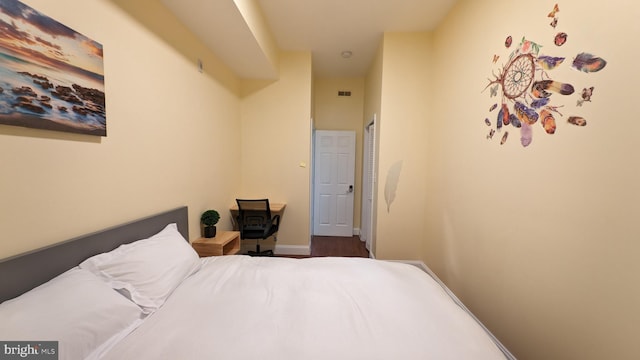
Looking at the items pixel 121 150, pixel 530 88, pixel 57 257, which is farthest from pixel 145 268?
pixel 530 88

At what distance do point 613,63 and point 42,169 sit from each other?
268 cm

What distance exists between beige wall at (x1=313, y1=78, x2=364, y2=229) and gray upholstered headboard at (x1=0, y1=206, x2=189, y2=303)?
367cm

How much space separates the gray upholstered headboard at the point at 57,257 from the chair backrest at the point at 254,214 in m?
1.46

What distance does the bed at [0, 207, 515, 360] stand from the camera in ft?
2.98

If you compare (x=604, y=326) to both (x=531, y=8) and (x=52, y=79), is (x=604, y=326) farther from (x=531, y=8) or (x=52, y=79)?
(x=52, y=79)

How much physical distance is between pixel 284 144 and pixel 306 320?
2740 mm

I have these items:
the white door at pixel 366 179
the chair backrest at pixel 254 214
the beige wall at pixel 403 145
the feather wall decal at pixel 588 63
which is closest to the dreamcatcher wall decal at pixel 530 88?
the feather wall decal at pixel 588 63

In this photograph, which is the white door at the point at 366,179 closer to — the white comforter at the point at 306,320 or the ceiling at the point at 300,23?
the ceiling at the point at 300,23

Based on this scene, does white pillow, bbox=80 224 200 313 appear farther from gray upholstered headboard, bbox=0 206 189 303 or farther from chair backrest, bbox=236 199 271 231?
chair backrest, bbox=236 199 271 231

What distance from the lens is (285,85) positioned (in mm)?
3498

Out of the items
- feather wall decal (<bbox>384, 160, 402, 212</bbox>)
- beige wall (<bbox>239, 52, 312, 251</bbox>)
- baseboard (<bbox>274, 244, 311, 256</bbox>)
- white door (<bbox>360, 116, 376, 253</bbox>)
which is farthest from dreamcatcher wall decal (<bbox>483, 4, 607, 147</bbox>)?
baseboard (<bbox>274, 244, 311, 256</bbox>)


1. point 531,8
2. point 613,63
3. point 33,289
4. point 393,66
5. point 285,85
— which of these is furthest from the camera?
point 285,85

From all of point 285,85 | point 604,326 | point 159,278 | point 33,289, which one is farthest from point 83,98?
point 604,326

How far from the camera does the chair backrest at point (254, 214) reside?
3.08m
